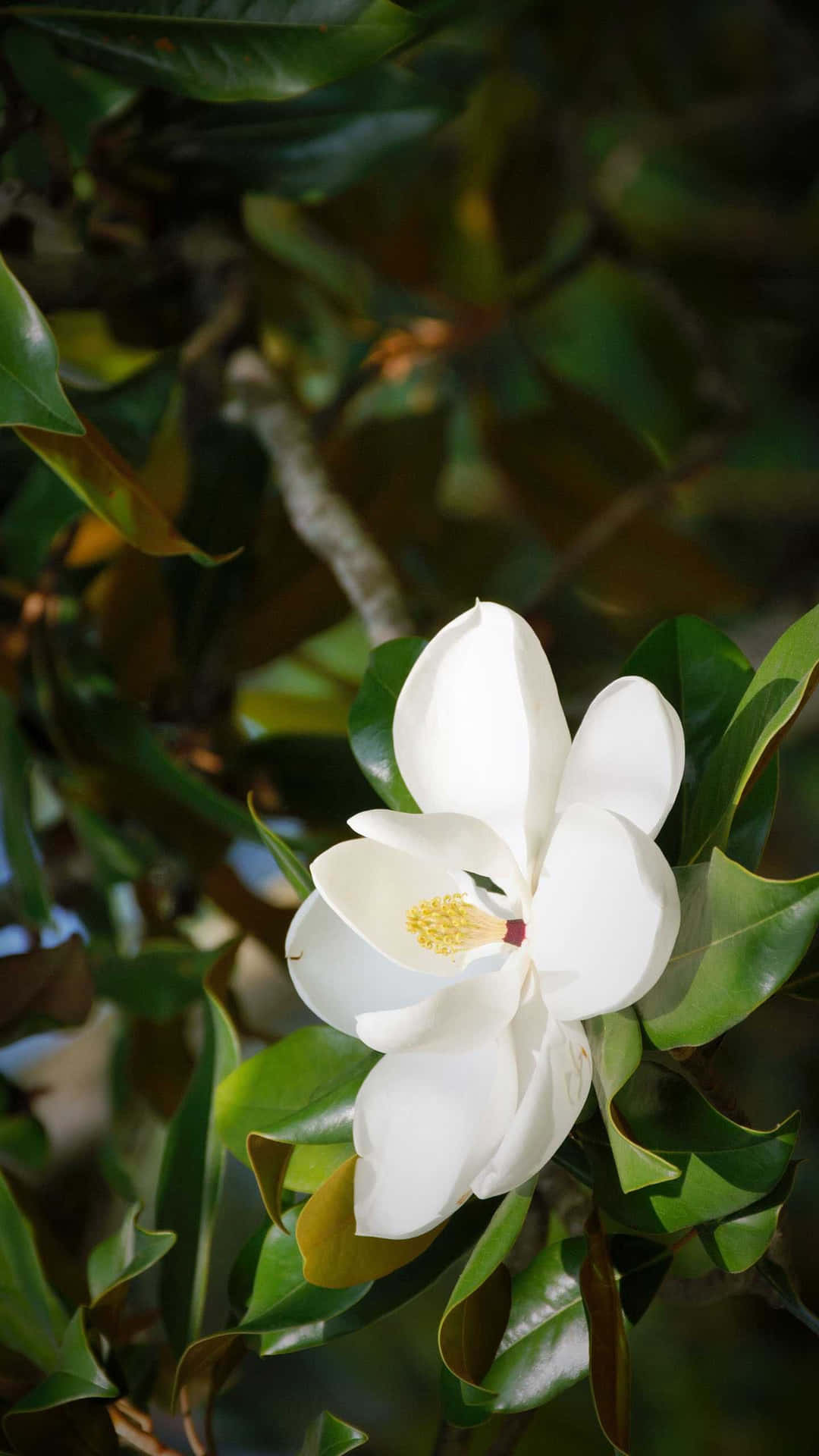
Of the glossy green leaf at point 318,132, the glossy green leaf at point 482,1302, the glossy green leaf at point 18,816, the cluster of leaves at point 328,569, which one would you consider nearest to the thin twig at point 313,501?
the cluster of leaves at point 328,569

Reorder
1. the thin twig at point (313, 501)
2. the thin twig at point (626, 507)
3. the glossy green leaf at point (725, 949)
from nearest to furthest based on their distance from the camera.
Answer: the glossy green leaf at point (725, 949) → the thin twig at point (313, 501) → the thin twig at point (626, 507)

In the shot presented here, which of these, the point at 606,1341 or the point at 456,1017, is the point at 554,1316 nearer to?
the point at 606,1341

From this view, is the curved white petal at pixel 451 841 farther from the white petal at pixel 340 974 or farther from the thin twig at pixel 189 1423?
the thin twig at pixel 189 1423

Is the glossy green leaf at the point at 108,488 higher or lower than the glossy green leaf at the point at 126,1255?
higher

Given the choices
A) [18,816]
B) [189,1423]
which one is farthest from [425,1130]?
[18,816]

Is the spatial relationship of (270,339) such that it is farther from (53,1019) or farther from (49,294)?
(53,1019)

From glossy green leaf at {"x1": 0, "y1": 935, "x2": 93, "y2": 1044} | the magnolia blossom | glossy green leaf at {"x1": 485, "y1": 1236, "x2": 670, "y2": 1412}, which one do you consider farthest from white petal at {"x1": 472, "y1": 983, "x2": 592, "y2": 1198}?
glossy green leaf at {"x1": 0, "y1": 935, "x2": 93, "y2": 1044}

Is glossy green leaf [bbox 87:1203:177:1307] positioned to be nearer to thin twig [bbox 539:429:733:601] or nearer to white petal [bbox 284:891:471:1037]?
white petal [bbox 284:891:471:1037]
